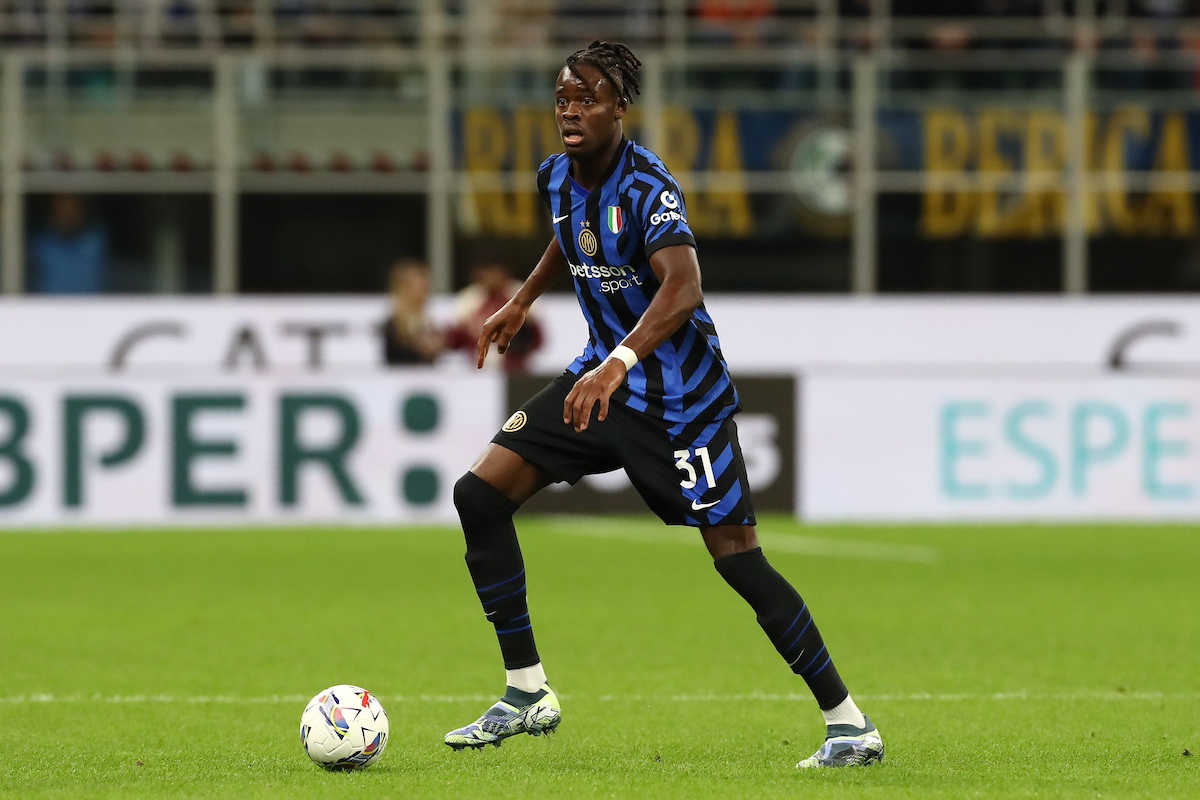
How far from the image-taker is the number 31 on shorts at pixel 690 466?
18.2ft

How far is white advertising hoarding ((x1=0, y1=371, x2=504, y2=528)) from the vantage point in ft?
47.5

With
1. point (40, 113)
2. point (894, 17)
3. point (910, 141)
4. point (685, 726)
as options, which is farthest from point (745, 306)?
point (685, 726)

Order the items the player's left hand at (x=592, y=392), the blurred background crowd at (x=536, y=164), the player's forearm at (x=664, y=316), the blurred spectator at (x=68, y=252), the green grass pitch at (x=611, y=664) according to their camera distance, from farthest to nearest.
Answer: the blurred background crowd at (x=536, y=164)
the blurred spectator at (x=68, y=252)
the green grass pitch at (x=611, y=664)
the player's forearm at (x=664, y=316)
the player's left hand at (x=592, y=392)

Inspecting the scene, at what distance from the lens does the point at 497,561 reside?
227 inches

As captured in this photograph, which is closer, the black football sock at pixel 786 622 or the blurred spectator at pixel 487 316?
the black football sock at pixel 786 622

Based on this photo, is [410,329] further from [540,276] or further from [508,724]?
[508,724]

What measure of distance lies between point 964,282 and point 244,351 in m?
7.12

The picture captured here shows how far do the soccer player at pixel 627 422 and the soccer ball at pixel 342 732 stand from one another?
36 cm

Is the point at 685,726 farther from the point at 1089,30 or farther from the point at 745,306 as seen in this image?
the point at 1089,30

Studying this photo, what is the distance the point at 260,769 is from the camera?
547 cm

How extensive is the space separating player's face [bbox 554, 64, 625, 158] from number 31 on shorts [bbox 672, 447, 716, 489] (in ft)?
2.86

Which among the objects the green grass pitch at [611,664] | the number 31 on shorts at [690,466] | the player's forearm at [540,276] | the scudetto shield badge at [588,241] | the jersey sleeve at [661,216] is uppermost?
the jersey sleeve at [661,216]

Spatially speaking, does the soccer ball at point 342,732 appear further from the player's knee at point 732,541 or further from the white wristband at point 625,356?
the white wristband at point 625,356

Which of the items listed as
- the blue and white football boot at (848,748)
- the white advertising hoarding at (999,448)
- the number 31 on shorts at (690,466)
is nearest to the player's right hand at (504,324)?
the number 31 on shorts at (690,466)
